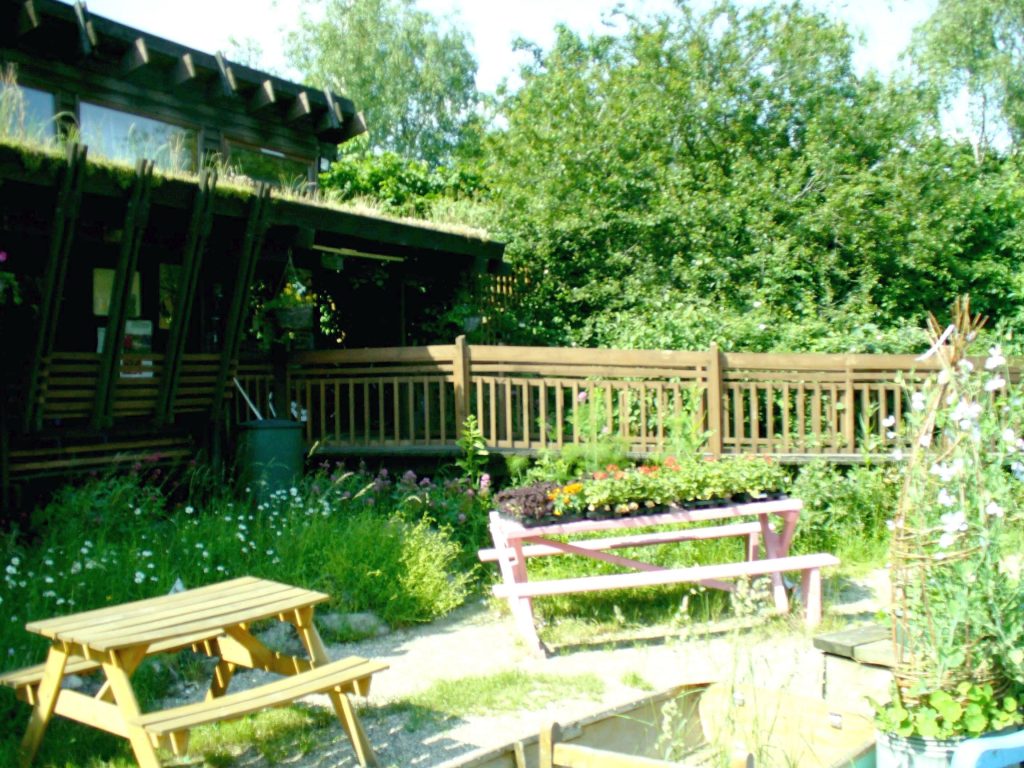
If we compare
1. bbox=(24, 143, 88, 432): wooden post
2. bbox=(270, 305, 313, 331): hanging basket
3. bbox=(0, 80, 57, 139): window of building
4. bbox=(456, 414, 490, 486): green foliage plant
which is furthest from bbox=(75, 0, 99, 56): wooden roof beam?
bbox=(456, 414, 490, 486): green foliage plant

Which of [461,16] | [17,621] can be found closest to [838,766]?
[17,621]

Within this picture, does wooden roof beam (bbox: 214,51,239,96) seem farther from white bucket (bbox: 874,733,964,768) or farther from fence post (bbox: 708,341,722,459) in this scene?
white bucket (bbox: 874,733,964,768)

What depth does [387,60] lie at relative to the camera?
33.4 m

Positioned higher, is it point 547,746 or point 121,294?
point 121,294

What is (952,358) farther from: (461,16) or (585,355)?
(461,16)

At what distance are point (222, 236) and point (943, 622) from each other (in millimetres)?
7843

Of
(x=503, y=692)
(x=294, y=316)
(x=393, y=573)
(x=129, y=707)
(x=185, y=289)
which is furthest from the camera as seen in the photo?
(x=294, y=316)

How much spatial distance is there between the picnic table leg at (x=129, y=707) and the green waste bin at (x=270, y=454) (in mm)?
5335

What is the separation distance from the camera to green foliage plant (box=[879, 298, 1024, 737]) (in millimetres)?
3422

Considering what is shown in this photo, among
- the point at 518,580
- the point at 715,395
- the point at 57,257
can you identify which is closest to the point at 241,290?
the point at 57,257

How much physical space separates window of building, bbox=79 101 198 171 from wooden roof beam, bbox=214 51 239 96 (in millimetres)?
631

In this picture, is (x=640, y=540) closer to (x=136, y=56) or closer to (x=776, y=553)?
(x=776, y=553)

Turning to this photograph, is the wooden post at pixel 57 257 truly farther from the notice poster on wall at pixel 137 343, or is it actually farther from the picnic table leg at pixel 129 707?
the picnic table leg at pixel 129 707

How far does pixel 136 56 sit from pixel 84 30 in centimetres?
65
